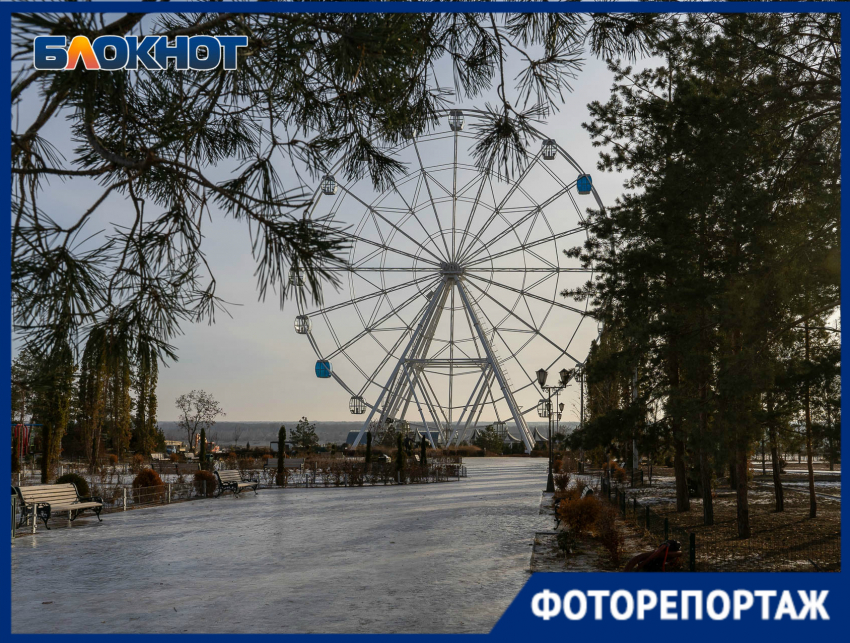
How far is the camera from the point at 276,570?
9414 mm

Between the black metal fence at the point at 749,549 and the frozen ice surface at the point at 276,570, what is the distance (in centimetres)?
207

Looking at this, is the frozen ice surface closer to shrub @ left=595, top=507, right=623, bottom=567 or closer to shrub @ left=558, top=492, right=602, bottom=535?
shrub @ left=558, top=492, right=602, bottom=535

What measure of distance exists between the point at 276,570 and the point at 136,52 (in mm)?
8121

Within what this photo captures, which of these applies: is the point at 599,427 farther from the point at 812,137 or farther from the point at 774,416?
the point at 812,137

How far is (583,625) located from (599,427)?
36.7 feet

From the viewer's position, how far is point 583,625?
14.7 feet

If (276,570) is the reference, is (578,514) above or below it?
above

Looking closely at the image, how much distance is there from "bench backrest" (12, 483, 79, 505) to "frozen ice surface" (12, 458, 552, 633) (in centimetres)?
56

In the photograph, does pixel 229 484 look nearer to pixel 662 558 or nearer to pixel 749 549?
pixel 749 549

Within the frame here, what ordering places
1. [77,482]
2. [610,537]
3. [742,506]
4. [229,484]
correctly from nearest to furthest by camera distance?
[610,537]
[742,506]
[77,482]
[229,484]

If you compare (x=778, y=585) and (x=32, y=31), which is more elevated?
(x=32, y=31)

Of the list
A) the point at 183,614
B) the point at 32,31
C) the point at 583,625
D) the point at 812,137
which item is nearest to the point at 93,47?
the point at 32,31

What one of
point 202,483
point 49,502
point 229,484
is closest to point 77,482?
point 49,502

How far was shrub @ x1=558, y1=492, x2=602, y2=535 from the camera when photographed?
454 inches
